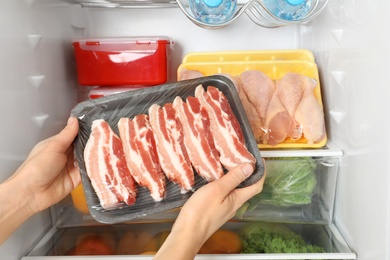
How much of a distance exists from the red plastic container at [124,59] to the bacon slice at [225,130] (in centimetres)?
37

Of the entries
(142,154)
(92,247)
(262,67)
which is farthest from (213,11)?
(92,247)

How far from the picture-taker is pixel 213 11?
44.9 inches

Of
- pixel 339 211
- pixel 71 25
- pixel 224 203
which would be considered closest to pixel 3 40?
pixel 71 25

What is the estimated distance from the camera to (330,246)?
1.20 m

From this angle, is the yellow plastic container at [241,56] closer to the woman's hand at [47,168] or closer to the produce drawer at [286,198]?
the produce drawer at [286,198]

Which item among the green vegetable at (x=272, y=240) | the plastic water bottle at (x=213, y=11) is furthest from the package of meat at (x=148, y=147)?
the green vegetable at (x=272, y=240)

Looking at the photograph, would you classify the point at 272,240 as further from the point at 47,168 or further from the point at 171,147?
the point at 47,168

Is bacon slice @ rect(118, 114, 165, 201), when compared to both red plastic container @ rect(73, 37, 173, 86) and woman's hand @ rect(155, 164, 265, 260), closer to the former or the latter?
woman's hand @ rect(155, 164, 265, 260)

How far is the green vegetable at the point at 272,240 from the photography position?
1183 mm

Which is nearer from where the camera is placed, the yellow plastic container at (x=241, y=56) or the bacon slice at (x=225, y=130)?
the bacon slice at (x=225, y=130)

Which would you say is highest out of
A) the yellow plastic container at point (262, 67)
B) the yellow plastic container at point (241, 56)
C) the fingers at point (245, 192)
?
the yellow plastic container at point (241, 56)

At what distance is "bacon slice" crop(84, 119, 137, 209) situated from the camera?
3.33ft

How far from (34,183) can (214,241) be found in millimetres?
527

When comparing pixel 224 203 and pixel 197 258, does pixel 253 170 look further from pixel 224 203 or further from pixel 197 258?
pixel 197 258
